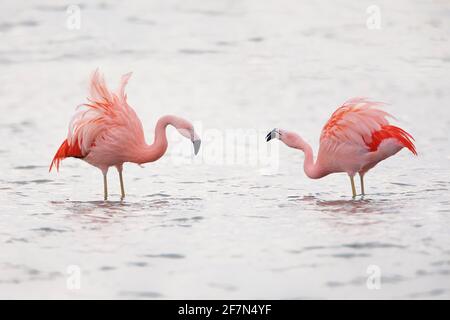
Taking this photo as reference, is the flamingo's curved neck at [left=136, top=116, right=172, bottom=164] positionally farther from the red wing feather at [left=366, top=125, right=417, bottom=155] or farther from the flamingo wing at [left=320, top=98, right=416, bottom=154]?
the red wing feather at [left=366, top=125, right=417, bottom=155]

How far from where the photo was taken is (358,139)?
23.2 ft

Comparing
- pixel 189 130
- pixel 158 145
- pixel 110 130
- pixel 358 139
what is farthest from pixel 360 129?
pixel 110 130

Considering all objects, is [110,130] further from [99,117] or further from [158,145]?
[158,145]

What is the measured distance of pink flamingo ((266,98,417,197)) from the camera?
23.1 ft

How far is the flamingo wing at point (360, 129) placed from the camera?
7.06m

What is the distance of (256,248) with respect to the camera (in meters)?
5.88

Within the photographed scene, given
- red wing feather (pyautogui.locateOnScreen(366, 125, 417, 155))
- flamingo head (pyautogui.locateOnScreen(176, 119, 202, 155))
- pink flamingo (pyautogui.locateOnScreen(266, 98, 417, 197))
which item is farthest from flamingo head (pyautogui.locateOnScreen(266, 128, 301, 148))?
flamingo head (pyautogui.locateOnScreen(176, 119, 202, 155))

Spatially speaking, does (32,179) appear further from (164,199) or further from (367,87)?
(367,87)

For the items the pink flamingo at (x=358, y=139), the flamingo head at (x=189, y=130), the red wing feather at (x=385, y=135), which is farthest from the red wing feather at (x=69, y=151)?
the red wing feather at (x=385, y=135)

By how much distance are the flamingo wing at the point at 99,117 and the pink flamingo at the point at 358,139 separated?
140 centimetres

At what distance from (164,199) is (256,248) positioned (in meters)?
1.56

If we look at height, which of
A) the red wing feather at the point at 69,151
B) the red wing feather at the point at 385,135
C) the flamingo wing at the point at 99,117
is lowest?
the red wing feather at the point at 69,151

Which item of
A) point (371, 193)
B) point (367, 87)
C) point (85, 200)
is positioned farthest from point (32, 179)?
point (367, 87)

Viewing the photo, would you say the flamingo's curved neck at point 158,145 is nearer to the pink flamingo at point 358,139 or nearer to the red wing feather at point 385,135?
the pink flamingo at point 358,139
